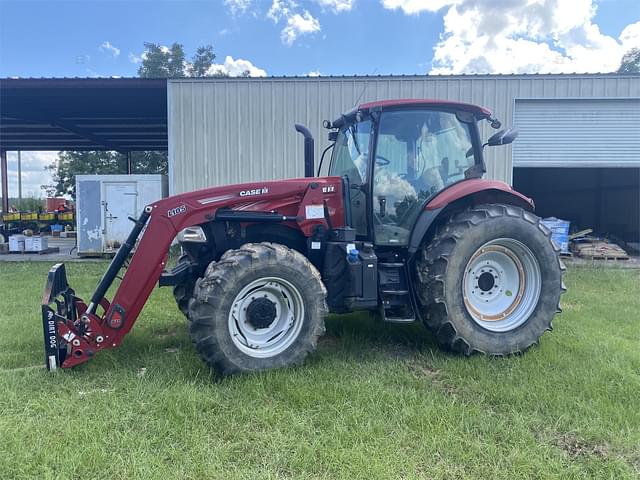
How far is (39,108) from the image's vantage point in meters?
14.2

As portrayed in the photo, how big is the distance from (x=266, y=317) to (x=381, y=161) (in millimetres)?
1844

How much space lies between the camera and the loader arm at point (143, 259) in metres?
3.68

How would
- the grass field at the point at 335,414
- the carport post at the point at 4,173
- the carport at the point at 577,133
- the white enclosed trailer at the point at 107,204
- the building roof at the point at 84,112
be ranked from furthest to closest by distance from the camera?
the carport post at the point at 4,173 → the white enclosed trailer at the point at 107,204 → the carport at the point at 577,133 → the building roof at the point at 84,112 → the grass field at the point at 335,414

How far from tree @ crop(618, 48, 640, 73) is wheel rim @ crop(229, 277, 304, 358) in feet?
126

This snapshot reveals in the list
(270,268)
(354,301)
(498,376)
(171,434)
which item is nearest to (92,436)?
(171,434)

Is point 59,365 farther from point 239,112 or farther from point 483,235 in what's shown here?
point 239,112

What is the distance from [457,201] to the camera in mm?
4492

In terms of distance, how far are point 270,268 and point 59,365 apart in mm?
1896

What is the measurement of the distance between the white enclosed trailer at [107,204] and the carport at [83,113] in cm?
230

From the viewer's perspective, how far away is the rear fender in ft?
14.0

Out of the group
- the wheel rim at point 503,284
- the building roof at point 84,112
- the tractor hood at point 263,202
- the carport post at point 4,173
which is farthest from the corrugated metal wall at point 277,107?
the carport post at point 4,173

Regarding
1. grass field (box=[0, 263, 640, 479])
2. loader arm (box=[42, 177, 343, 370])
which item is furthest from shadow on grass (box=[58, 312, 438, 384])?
loader arm (box=[42, 177, 343, 370])

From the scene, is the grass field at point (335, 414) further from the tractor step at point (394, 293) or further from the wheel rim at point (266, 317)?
the tractor step at point (394, 293)

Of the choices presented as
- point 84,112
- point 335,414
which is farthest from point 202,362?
point 84,112
